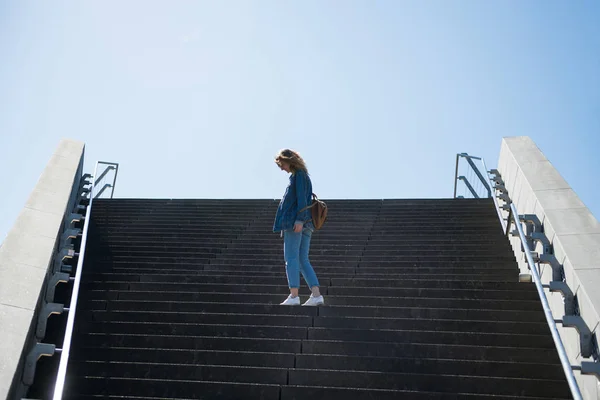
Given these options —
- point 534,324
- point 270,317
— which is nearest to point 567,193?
point 534,324

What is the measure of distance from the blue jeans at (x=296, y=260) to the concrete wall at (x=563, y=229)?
2.29 metres

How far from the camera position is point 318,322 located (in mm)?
6176

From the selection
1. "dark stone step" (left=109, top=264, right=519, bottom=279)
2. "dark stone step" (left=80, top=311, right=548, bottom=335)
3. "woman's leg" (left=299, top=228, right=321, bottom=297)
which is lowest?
"dark stone step" (left=80, top=311, right=548, bottom=335)

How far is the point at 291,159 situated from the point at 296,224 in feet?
2.12

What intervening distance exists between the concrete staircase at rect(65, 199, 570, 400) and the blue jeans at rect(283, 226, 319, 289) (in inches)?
11.9

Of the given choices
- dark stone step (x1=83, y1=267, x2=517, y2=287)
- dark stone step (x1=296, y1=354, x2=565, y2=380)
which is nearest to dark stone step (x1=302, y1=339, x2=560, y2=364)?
dark stone step (x1=296, y1=354, x2=565, y2=380)

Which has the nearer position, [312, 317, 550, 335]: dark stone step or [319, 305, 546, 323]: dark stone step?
[312, 317, 550, 335]: dark stone step

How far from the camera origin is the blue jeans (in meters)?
6.61

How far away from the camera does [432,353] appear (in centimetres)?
561

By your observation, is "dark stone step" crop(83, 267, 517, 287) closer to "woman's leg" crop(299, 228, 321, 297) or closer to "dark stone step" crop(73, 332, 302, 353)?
"woman's leg" crop(299, 228, 321, 297)

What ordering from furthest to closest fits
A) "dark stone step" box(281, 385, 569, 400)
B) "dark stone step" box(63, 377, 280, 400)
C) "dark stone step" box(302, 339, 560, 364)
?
"dark stone step" box(302, 339, 560, 364), "dark stone step" box(63, 377, 280, 400), "dark stone step" box(281, 385, 569, 400)

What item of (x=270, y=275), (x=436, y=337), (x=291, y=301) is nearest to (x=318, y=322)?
(x=291, y=301)

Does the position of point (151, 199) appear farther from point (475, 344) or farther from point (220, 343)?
point (475, 344)

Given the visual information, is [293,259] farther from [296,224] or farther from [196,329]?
[196,329]
